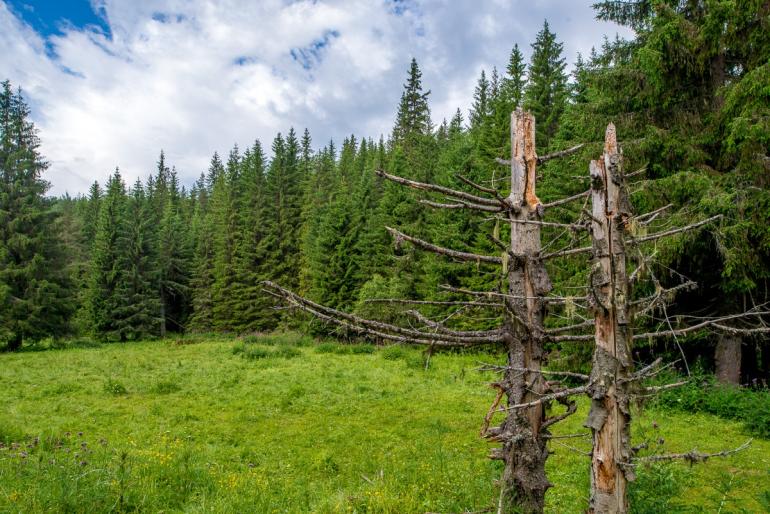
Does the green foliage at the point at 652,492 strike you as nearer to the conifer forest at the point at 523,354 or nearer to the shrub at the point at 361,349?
the conifer forest at the point at 523,354

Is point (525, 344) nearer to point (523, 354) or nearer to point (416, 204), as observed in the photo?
point (523, 354)

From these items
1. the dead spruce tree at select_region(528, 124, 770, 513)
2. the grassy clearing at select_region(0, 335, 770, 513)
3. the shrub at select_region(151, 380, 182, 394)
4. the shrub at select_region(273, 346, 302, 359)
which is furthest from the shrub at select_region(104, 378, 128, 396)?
the dead spruce tree at select_region(528, 124, 770, 513)

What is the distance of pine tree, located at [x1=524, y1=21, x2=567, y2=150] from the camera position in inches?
950

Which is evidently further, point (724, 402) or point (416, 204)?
point (416, 204)

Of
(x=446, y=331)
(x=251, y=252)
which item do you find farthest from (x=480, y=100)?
(x=446, y=331)

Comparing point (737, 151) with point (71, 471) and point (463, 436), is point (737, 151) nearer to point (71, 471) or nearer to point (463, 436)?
point (463, 436)

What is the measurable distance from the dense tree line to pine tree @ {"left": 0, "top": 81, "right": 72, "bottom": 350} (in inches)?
3.7

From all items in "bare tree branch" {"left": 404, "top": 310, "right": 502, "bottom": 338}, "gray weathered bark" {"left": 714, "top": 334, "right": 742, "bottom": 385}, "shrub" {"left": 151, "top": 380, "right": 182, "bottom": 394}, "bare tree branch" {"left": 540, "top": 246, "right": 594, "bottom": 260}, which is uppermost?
"bare tree branch" {"left": 540, "top": 246, "right": 594, "bottom": 260}

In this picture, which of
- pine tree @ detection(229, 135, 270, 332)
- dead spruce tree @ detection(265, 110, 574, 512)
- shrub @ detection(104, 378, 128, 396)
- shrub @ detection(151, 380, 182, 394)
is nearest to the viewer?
dead spruce tree @ detection(265, 110, 574, 512)

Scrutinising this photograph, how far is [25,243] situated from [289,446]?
27.4 metres

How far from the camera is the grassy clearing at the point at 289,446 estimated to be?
19.2ft

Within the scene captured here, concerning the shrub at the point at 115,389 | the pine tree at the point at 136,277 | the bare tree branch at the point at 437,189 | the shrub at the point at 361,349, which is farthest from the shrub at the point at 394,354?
the pine tree at the point at 136,277

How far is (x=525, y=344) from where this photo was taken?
11.4 ft

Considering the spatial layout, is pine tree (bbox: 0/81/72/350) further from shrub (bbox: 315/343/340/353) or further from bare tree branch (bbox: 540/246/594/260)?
bare tree branch (bbox: 540/246/594/260)
